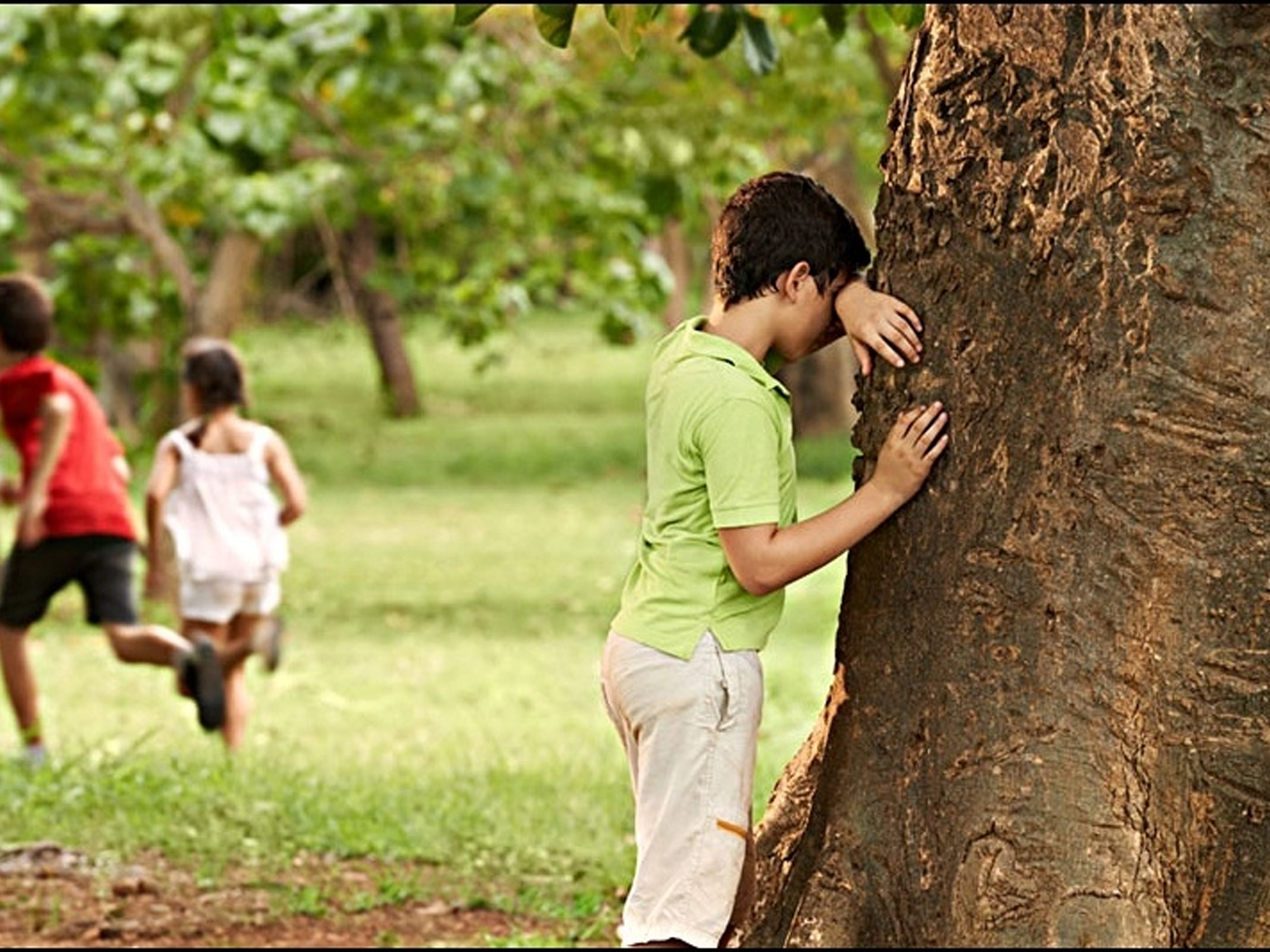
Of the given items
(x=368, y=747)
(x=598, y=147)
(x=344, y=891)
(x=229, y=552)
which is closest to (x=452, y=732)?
(x=368, y=747)

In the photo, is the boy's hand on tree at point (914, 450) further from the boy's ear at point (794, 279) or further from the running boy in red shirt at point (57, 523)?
the running boy in red shirt at point (57, 523)

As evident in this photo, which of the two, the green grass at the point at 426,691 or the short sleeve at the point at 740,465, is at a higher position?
the short sleeve at the point at 740,465

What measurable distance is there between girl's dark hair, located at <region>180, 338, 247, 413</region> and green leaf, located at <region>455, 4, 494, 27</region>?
3405 millimetres

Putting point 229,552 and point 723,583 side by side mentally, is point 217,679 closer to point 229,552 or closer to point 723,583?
point 229,552

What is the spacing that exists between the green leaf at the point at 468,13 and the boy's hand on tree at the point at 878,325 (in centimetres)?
169

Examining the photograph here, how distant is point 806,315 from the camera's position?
402 cm

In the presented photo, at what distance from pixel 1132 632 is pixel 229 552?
5.46 meters

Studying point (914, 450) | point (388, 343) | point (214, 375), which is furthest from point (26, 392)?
point (388, 343)

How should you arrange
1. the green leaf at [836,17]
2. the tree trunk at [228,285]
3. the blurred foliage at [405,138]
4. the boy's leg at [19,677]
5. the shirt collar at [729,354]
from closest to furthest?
A: 1. the shirt collar at [729,354]
2. the green leaf at [836,17]
3. the boy's leg at [19,677]
4. the blurred foliage at [405,138]
5. the tree trunk at [228,285]

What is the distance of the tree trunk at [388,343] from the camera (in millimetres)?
25422

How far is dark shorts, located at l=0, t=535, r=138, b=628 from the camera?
845 cm

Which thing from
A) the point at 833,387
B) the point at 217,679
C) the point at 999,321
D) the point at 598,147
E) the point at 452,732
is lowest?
the point at 833,387

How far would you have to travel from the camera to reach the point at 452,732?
10.2m

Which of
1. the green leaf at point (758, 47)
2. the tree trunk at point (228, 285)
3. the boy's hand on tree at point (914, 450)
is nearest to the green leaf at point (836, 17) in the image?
the green leaf at point (758, 47)
